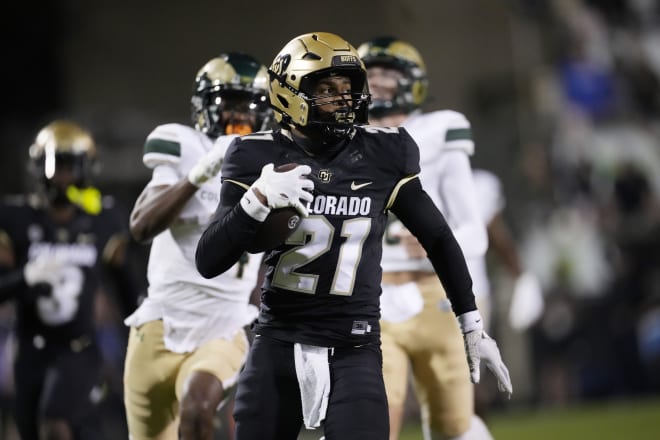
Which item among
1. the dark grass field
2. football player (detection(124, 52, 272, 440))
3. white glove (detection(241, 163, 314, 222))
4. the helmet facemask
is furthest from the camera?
the dark grass field

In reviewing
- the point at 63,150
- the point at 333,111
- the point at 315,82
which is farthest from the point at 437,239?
the point at 63,150

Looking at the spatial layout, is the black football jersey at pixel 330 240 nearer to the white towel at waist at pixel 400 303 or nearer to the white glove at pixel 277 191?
the white glove at pixel 277 191

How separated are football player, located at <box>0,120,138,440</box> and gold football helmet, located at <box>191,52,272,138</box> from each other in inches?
59.9

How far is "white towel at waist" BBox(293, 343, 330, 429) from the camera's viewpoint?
3482 mm

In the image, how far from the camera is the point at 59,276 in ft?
18.8

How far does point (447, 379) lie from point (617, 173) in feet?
24.1

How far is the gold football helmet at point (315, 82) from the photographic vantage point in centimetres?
357

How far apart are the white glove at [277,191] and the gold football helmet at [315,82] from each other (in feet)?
0.88

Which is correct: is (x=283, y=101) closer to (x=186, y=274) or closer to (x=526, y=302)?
(x=186, y=274)

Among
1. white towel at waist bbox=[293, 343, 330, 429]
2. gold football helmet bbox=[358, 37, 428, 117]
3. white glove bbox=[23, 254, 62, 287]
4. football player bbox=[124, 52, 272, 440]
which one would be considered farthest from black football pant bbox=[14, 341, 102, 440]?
white towel at waist bbox=[293, 343, 330, 429]

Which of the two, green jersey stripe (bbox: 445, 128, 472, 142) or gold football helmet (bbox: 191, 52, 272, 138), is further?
green jersey stripe (bbox: 445, 128, 472, 142)

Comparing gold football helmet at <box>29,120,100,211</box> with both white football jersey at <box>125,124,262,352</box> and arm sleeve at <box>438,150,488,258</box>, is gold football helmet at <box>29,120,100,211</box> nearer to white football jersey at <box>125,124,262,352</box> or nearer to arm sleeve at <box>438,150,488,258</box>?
white football jersey at <box>125,124,262,352</box>

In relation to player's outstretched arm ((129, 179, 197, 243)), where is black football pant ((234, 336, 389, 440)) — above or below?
below

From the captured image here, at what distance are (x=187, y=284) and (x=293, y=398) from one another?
1.08m
